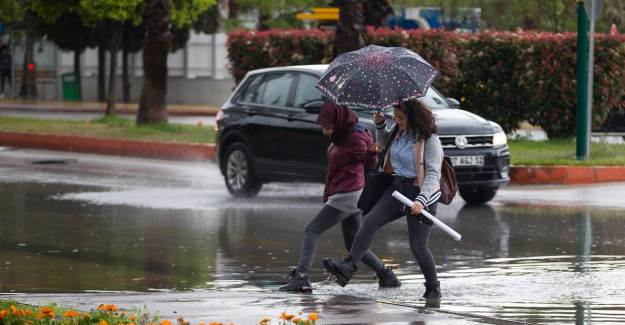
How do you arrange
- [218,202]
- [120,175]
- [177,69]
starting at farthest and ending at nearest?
[177,69] → [120,175] → [218,202]

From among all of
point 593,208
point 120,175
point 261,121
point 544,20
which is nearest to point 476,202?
point 593,208

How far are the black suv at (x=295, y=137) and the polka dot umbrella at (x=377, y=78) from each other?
5.04m

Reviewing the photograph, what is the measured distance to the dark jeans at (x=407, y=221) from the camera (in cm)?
941

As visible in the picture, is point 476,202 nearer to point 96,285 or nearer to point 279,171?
point 279,171

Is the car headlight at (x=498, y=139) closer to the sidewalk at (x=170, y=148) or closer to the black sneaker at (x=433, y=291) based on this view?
the sidewalk at (x=170, y=148)

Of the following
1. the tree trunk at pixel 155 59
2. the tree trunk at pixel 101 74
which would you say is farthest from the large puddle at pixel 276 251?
the tree trunk at pixel 101 74

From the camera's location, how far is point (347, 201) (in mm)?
9859

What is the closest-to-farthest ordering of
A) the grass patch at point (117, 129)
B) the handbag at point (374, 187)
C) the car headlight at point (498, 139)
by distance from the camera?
the handbag at point (374, 187) → the car headlight at point (498, 139) → the grass patch at point (117, 129)

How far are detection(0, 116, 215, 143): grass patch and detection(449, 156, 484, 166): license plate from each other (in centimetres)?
869

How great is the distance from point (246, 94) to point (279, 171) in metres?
1.35

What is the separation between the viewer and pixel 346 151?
976cm

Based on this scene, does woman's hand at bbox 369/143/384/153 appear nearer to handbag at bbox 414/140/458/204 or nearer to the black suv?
handbag at bbox 414/140/458/204

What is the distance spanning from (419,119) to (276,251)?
10.9 feet

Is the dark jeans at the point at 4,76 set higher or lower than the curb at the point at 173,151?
lower
